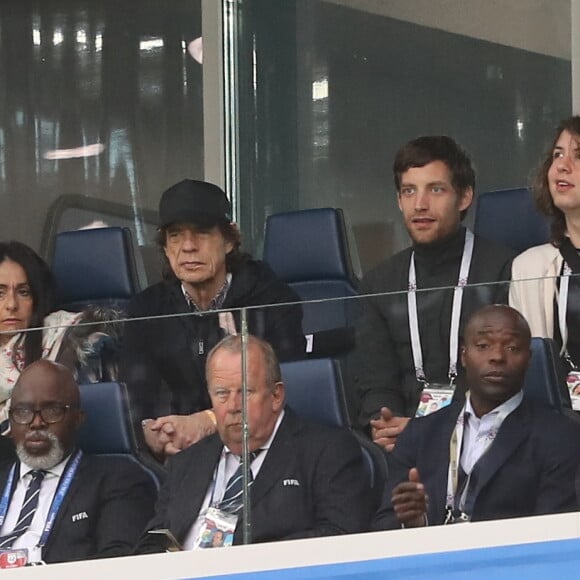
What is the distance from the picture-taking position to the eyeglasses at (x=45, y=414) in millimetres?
4059

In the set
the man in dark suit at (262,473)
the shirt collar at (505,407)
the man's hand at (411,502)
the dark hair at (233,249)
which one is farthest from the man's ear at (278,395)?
the dark hair at (233,249)

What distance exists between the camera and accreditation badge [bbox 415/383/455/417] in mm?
3770

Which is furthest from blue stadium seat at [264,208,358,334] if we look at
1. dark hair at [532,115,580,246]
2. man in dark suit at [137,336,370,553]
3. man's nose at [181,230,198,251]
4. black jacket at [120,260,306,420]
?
man in dark suit at [137,336,370,553]

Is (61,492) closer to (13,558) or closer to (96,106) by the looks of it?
(13,558)

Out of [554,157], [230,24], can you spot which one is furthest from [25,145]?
[554,157]

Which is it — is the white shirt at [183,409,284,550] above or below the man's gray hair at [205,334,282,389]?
below

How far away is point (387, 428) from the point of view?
3.83 metres

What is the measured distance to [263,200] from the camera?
701 cm

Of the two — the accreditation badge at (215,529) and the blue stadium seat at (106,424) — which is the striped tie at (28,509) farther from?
the accreditation badge at (215,529)

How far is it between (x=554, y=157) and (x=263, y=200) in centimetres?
255

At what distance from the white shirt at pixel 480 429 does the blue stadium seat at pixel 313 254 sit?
6.27ft

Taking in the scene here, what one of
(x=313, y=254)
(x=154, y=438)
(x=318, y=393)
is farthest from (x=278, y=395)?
(x=313, y=254)

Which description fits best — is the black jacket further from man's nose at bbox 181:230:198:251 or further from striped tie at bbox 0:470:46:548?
man's nose at bbox 181:230:198:251

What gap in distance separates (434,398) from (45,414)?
97 cm
